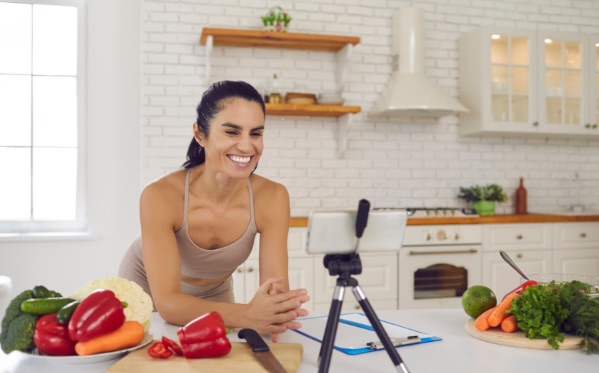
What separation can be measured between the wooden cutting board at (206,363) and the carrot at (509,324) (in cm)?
51

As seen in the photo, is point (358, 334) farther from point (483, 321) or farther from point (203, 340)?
point (203, 340)

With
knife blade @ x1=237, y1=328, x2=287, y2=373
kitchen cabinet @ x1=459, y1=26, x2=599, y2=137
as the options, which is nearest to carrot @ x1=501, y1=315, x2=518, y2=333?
knife blade @ x1=237, y1=328, x2=287, y2=373

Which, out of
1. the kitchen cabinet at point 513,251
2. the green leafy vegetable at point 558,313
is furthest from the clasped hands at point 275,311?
the kitchen cabinet at point 513,251

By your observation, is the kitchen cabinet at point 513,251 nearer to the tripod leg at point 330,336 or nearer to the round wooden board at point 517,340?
the round wooden board at point 517,340

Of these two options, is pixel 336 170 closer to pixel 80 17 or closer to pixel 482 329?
pixel 80 17

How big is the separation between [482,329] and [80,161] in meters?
3.60

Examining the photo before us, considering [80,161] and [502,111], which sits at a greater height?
[502,111]

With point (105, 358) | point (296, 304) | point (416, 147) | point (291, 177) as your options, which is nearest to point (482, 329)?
point (296, 304)

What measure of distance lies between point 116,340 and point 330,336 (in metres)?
0.49

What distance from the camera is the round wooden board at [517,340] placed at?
4.43 ft

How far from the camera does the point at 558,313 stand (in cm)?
138

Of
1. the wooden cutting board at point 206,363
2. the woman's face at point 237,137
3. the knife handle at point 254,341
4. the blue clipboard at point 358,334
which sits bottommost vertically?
the blue clipboard at point 358,334

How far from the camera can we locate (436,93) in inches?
177

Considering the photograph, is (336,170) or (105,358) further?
(336,170)
